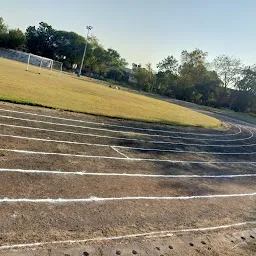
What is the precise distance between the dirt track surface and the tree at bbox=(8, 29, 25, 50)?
3071 inches

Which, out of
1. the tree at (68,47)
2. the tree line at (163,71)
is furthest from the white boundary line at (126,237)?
the tree at (68,47)

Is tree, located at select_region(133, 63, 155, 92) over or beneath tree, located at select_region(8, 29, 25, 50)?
beneath

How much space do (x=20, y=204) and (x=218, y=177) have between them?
7047 mm

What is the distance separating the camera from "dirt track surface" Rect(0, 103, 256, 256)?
487cm

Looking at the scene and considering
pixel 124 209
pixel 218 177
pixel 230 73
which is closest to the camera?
pixel 124 209

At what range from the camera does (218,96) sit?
69062 millimetres

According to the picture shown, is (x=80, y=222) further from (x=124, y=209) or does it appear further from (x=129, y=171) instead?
(x=129, y=171)

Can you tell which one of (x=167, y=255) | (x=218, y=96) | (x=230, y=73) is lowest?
(x=167, y=255)

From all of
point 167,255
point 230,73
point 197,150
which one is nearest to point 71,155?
point 167,255

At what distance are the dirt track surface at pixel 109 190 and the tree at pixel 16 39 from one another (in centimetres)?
7799

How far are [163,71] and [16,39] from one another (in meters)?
42.0

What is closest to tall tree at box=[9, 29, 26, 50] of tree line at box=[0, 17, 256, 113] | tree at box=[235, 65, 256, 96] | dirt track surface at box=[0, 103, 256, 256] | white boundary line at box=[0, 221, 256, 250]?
tree line at box=[0, 17, 256, 113]

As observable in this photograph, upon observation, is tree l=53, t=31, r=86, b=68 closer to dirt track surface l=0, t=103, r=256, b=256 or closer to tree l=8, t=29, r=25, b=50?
tree l=8, t=29, r=25, b=50

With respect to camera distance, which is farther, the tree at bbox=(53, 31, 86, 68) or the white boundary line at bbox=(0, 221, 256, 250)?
the tree at bbox=(53, 31, 86, 68)
